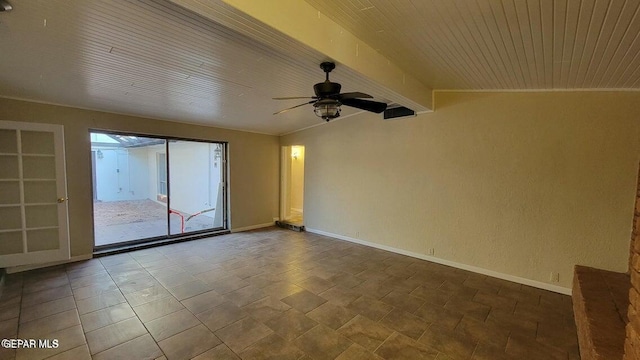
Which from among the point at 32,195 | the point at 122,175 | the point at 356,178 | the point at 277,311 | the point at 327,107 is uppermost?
the point at 327,107

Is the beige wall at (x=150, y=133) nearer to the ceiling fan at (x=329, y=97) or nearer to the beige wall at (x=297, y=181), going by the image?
the beige wall at (x=297, y=181)

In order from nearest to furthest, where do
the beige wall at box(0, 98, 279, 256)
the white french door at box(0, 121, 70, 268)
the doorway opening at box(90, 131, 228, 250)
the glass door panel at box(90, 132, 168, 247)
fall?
the white french door at box(0, 121, 70, 268) < the beige wall at box(0, 98, 279, 256) < the doorway opening at box(90, 131, 228, 250) < the glass door panel at box(90, 132, 168, 247)

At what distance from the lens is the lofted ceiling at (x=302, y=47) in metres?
1.77

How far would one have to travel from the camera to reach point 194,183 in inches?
337

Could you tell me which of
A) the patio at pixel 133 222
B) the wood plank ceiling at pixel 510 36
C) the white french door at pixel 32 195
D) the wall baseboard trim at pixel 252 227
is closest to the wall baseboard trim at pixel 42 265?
the white french door at pixel 32 195

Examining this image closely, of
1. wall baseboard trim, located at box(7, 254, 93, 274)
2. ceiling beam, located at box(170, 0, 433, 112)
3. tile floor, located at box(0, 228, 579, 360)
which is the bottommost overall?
tile floor, located at box(0, 228, 579, 360)

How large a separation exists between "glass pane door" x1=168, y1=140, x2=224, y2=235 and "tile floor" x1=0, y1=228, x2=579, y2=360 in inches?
131

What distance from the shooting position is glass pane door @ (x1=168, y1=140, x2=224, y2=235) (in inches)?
296

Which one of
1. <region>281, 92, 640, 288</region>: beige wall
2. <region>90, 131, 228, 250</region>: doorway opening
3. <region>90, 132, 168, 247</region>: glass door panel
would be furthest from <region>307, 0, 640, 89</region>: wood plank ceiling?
<region>90, 132, 168, 247</region>: glass door panel

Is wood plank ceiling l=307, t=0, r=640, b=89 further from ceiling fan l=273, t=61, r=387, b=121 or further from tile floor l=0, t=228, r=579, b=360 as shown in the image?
tile floor l=0, t=228, r=579, b=360

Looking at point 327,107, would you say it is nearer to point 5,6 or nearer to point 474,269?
point 5,6

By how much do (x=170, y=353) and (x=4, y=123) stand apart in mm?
3768

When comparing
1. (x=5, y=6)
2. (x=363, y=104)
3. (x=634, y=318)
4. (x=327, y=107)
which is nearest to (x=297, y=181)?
(x=363, y=104)

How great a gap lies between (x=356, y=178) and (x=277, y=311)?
3246mm
